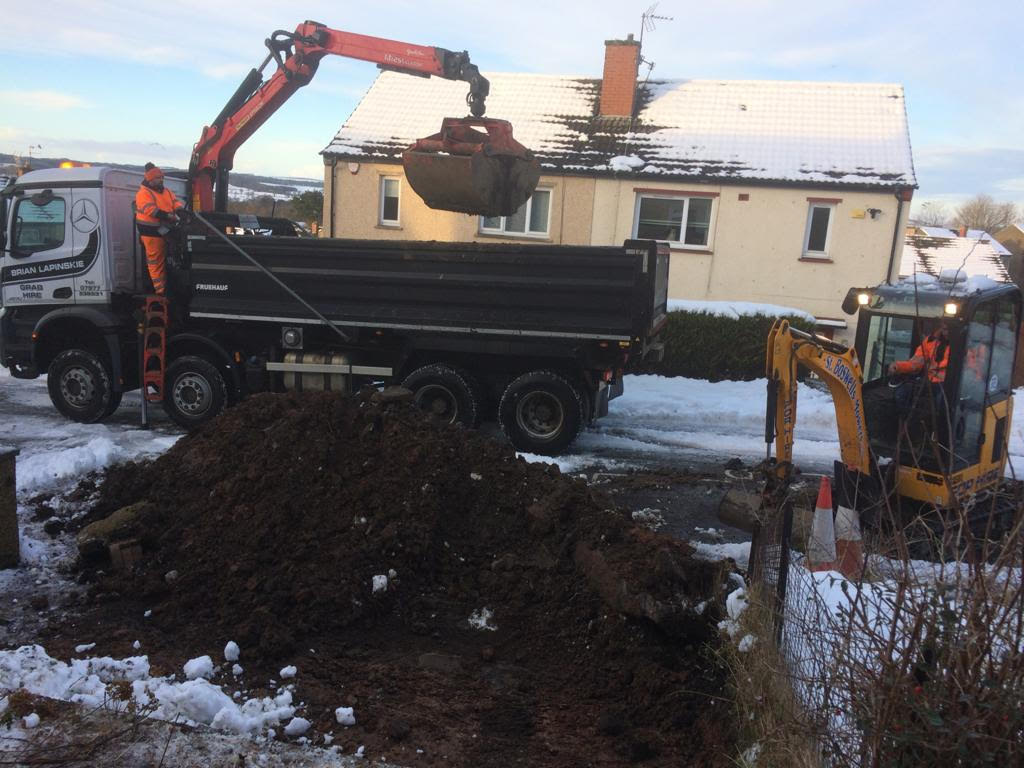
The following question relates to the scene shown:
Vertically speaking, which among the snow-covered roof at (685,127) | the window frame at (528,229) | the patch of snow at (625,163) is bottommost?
the window frame at (528,229)

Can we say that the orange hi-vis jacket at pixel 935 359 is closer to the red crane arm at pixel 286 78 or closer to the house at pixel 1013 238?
the red crane arm at pixel 286 78

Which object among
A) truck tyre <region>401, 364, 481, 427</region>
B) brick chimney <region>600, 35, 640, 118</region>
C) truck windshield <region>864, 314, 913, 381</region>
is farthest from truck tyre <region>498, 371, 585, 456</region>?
brick chimney <region>600, 35, 640, 118</region>

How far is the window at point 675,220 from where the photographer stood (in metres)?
17.3

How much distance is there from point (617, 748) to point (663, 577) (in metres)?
1.20

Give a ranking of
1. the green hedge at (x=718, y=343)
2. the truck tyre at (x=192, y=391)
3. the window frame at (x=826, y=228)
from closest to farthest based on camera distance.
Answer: the truck tyre at (x=192, y=391) → the green hedge at (x=718, y=343) → the window frame at (x=826, y=228)

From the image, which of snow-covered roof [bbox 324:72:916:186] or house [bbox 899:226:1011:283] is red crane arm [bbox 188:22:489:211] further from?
house [bbox 899:226:1011:283]

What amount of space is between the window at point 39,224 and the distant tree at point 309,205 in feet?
49.1

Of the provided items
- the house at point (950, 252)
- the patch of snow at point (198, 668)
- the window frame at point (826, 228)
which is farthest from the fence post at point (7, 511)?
the house at point (950, 252)

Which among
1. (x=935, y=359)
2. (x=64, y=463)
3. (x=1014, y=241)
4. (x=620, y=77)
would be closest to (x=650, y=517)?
(x=935, y=359)

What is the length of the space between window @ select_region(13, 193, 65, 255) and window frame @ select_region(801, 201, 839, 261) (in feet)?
44.6

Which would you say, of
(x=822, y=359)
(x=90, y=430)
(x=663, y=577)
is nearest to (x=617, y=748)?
(x=663, y=577)

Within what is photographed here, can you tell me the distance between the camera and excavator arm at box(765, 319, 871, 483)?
5.85 m

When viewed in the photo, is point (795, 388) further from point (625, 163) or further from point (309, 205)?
point (309, 205)

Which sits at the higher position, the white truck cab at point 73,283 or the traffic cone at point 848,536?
the white truck cab at point 73,283
